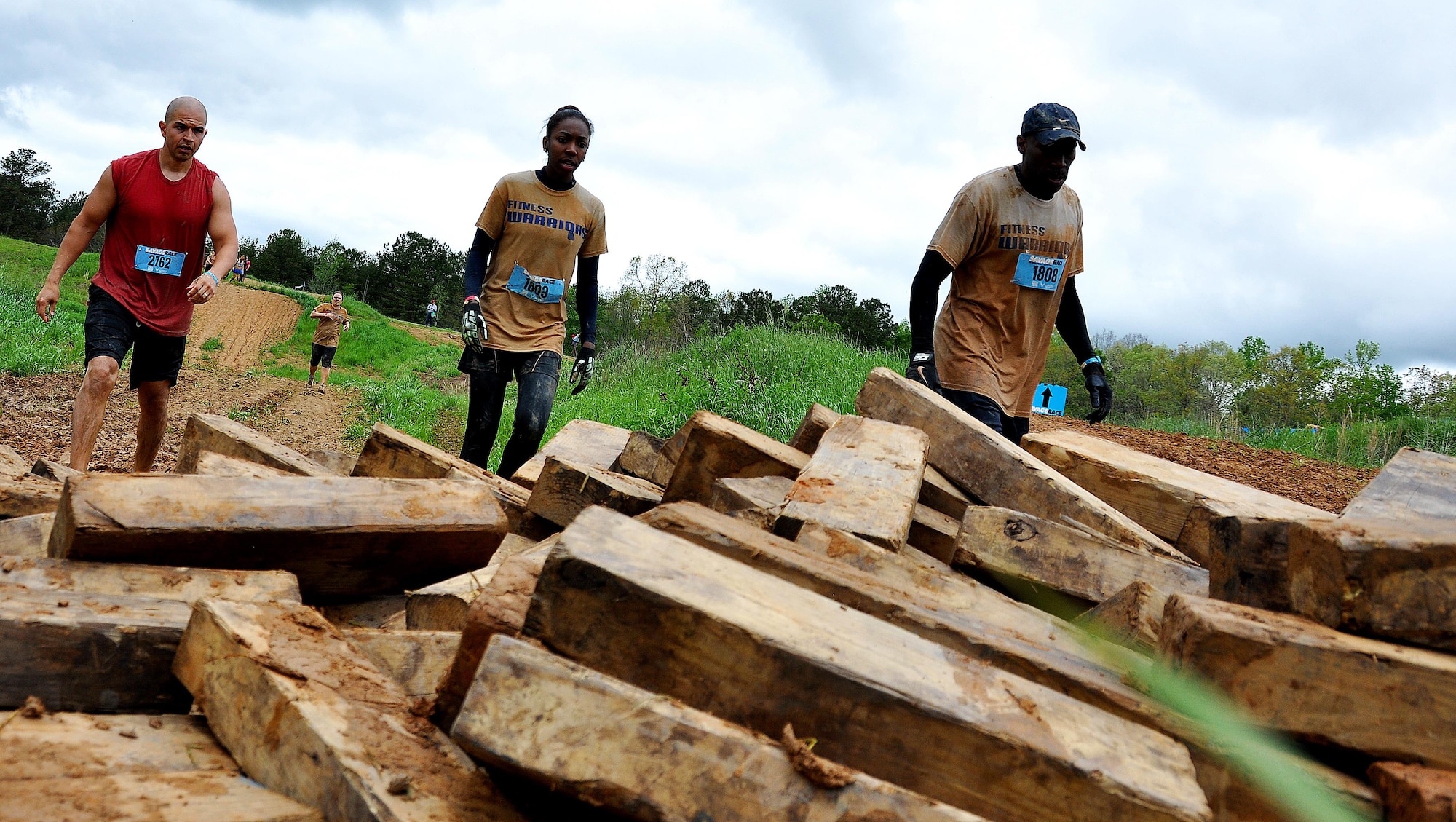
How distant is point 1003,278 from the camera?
3934mm

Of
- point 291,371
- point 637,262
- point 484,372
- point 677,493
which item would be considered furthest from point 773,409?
point 637,262

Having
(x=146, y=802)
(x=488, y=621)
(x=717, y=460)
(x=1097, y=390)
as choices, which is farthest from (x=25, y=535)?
(x=1097, y=390)

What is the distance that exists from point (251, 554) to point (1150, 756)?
6.00 ft

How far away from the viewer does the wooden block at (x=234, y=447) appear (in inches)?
120

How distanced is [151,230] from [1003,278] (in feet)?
12.8

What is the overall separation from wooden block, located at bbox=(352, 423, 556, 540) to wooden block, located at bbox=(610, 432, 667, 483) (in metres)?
0.58

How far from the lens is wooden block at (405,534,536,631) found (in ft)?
6.66

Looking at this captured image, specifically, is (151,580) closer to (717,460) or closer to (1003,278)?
(717,460)

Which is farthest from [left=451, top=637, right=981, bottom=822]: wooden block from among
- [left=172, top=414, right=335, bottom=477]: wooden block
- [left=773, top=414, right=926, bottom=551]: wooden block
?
[left=172, top=414, right=335, bottom=477]: wooden block

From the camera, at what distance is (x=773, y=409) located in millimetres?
8156

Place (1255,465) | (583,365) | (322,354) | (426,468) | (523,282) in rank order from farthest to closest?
(322,354) → (1255,465) → (583,365) → (523,282) → (426,468)

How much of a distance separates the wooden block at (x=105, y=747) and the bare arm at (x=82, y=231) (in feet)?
11.2

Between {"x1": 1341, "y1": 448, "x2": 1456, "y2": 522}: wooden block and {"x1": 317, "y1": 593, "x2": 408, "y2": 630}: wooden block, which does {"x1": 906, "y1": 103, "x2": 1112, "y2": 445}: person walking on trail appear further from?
{"x1": 317, "y1": 593, "x2": 408, "y2": 630}: wooden block

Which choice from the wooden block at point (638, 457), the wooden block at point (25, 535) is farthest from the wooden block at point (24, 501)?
the wooden block at point (638, 457)
